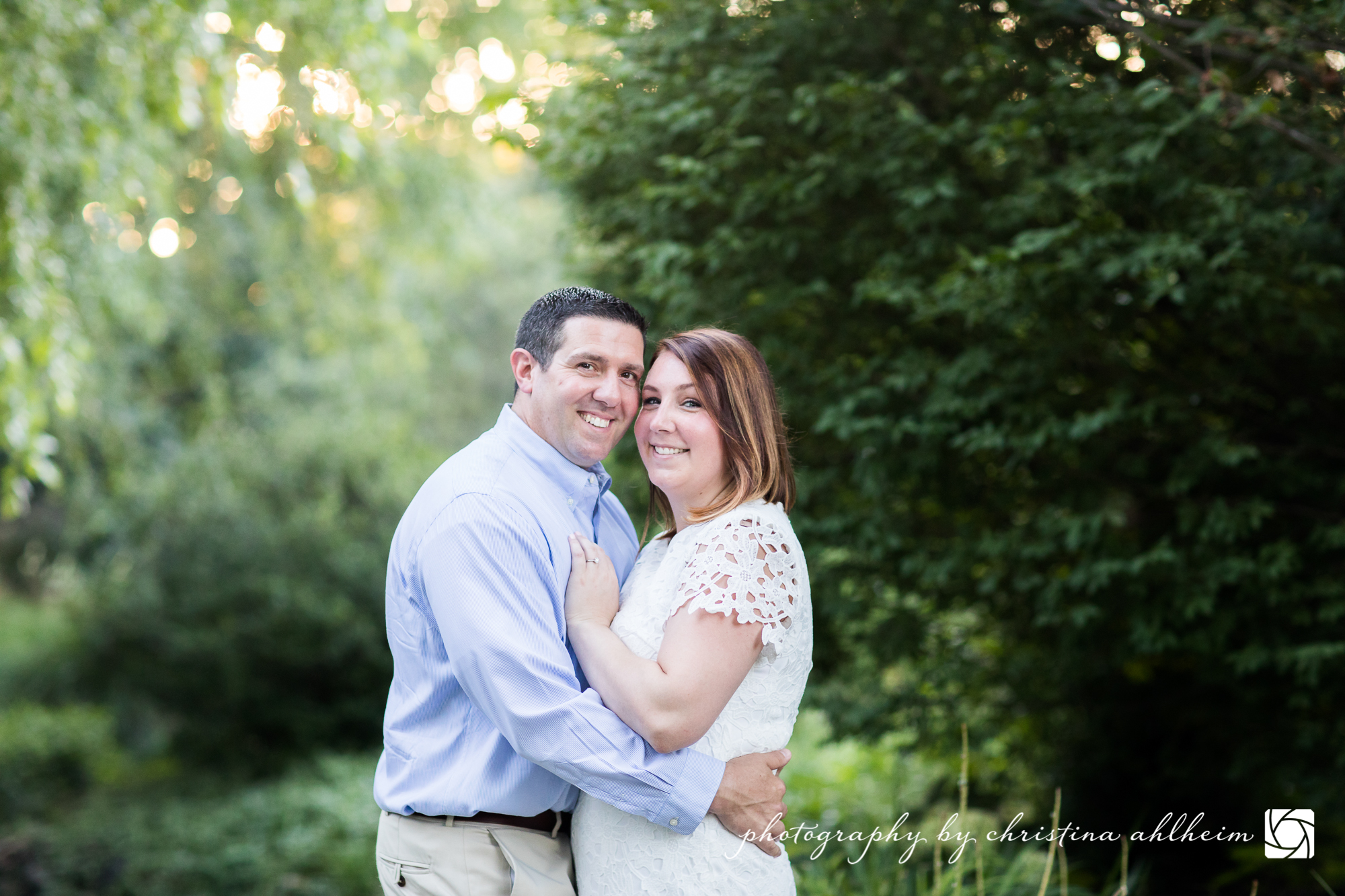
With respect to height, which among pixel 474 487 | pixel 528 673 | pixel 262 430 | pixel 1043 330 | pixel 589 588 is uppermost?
pixel 262 430

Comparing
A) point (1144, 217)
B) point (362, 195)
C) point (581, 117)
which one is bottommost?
point (1144, 217)

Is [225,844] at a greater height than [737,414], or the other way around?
[737,414]

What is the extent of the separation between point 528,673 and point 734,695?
17.3 inches

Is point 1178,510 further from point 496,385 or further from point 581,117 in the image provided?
point 496,385

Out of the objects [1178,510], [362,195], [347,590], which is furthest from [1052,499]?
[362,195]

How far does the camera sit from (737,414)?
2273 millimetres

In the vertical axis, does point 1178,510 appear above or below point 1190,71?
below

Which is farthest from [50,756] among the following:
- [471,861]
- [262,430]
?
[471,861]

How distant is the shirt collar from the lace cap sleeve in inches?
14.6

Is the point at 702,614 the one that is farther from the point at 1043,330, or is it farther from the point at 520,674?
the point at 1043,330

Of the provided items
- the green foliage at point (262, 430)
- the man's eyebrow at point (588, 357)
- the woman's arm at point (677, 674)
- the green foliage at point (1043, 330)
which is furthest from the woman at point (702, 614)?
the green foliage at point (262, 430)

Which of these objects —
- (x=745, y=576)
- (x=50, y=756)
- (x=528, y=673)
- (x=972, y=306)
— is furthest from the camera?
(x=50, y=756)

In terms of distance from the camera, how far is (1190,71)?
3.27 meters

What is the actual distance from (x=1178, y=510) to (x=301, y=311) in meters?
8.40
